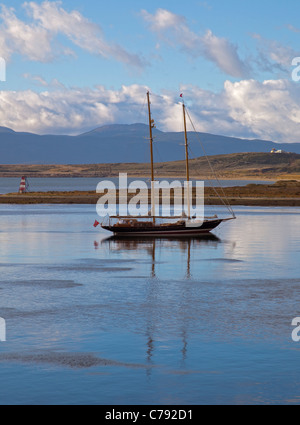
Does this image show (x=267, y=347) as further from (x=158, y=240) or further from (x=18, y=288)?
(x=158, y=240)

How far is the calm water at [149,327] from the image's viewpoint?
18.5m

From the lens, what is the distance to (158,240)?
6494 centimetres

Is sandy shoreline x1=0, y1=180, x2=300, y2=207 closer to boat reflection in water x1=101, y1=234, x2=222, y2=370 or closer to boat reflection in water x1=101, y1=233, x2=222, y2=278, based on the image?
boat reflection in water x1=101, y1=233, x2=222, y2=278

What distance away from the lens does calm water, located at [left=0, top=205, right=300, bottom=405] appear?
60.7 ft

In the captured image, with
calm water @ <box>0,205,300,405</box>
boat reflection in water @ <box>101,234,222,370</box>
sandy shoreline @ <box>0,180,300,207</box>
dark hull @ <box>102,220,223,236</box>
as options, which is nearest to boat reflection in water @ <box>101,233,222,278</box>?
boat reflection in water @ <box>101,234,222,370</box>

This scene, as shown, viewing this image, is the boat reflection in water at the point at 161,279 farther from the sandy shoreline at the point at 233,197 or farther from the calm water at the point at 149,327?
the sandy shoreline at the point at 233,197

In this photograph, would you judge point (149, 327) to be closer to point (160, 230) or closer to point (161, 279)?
point (161, 279)

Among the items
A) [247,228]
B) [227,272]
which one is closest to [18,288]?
[227,272]

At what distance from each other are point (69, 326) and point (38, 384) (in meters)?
6.58

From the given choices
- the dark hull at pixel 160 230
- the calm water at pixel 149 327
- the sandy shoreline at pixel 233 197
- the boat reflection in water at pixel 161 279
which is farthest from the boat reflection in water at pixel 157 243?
the sandy shoreline at pixel 233 197

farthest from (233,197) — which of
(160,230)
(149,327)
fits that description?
(149,327)

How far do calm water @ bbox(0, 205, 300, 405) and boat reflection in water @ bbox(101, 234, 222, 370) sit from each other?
9cm

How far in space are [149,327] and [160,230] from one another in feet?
135

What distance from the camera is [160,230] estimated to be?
6625 centimetres
